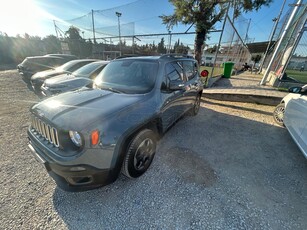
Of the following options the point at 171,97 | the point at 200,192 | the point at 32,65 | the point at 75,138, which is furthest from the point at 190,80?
the point at 32,65

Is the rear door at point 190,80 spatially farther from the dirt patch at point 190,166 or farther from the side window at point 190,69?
the dirt patch at point 190,166

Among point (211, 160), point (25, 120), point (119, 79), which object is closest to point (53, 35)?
point (25, 120)

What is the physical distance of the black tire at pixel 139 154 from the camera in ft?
6.91

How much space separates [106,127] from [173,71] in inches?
80.8

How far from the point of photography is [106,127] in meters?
1.74

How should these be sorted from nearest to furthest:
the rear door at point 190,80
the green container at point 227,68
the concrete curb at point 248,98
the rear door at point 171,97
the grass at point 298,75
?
the rear door at point 171,97 → the rear door at point 190,80 → the concrete curb at point 248,98 → the grass at point 298,75 → the green container at point 227,68

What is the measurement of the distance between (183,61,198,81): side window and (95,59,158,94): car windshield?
1271mm

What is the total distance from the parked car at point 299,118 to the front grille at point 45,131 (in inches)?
155

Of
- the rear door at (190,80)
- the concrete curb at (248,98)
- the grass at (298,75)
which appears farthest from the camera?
the grass at (298,75)

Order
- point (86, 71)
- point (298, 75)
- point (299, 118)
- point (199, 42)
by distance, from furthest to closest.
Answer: point (199, 42) < point (298, 75) < point (86, 71) < point (299, 118)

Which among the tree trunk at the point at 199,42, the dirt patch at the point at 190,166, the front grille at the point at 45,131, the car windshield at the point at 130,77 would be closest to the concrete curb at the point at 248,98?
the tree trunk at the point at 199,42

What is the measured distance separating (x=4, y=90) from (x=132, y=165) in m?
8.73

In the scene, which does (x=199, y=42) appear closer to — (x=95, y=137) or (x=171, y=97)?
(x=171, y=97)

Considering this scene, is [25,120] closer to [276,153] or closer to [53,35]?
[276,153]
